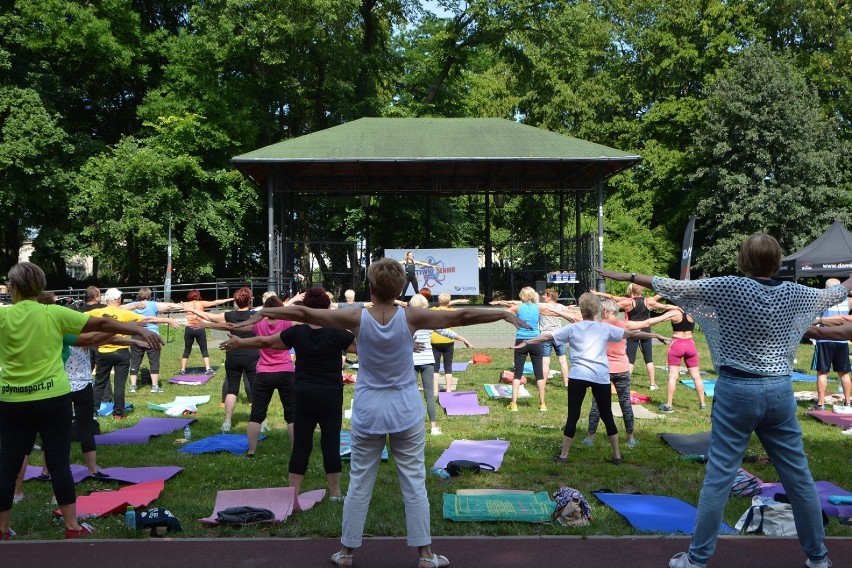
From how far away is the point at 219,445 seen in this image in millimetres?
8766

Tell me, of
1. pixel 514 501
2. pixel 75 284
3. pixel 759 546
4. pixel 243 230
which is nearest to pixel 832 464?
pixel 759 546

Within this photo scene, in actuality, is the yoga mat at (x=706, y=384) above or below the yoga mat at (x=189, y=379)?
below

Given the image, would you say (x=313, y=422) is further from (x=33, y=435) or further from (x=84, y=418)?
(x=84, y=418)

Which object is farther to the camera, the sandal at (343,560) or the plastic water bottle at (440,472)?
the plastic water bottle at (440,472)

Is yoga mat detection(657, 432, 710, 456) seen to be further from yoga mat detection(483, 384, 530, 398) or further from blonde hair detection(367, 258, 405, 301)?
blonde hair detection(367, 258, 405, 301)

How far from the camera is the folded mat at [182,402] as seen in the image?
1165 centimetres

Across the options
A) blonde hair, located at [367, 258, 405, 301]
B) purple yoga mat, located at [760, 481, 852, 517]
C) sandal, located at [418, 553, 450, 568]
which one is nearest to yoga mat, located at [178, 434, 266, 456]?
sandal, located at [418, 553, 450, 568]

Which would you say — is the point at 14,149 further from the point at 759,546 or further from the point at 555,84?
the point at 759,546

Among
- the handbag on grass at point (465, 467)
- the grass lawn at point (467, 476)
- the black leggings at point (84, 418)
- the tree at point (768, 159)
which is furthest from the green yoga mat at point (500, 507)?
the tree at point (768, 159)

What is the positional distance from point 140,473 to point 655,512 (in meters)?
4.94

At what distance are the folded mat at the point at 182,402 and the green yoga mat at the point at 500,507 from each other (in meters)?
6.57

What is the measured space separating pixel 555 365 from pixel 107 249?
2286 centimetres

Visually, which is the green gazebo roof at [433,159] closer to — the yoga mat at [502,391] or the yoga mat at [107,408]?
the yoga mat at [502,391]

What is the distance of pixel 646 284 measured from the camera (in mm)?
4758
